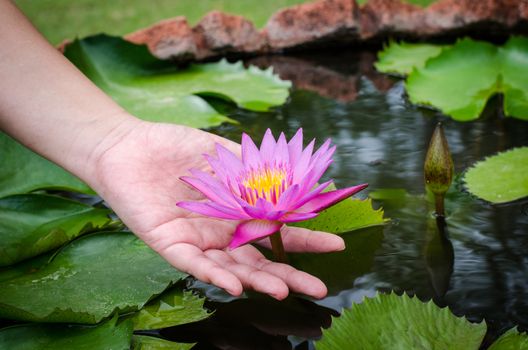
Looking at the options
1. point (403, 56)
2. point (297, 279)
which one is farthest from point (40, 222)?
point (403, 56)

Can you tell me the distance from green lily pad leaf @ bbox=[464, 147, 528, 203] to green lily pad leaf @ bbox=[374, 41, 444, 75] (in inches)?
36.4

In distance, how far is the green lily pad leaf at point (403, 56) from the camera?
2587mm

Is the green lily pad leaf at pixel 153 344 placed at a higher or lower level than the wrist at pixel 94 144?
lower

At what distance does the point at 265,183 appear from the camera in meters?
1.18

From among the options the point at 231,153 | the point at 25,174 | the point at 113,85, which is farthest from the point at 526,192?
the point at 113,85

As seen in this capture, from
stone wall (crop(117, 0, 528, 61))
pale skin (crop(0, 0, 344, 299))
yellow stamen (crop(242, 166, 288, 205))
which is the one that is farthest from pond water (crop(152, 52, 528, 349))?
stone wall (crop(117, 0, 528, 61))

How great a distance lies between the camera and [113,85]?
8.11 ft

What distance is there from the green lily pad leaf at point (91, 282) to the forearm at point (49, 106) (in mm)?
172

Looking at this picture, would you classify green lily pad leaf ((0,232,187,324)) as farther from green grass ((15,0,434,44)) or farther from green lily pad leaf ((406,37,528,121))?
green grass ((15,0,434,44))

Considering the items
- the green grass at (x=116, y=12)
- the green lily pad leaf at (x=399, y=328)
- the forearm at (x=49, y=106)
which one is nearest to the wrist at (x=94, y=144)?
the forearm at (x=49, y=106)

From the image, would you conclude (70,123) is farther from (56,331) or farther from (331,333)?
(331,333)

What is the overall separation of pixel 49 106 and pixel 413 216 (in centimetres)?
90

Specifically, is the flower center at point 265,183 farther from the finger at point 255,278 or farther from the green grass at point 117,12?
the green grass at point 117,12

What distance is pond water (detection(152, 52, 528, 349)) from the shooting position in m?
1.14
